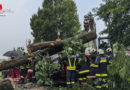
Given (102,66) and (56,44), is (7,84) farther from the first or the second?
(56,44)

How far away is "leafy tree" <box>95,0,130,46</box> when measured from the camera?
1723 cm

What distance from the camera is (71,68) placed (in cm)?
798

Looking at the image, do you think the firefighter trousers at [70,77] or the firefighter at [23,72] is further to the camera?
the firefighter at [23,72]

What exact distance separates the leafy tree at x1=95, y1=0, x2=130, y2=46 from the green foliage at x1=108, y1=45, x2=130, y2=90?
10603mm

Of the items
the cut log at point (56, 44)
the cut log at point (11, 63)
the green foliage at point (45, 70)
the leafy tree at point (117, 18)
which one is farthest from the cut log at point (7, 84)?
the leafy tree at point (117, 18)

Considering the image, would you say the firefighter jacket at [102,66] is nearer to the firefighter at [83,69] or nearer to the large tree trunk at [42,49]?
the firefighter at [83,69]

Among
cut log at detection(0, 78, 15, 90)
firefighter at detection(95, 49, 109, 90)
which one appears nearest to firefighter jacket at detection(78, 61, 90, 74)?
firefighter at detection(95, 49, 109, 90)

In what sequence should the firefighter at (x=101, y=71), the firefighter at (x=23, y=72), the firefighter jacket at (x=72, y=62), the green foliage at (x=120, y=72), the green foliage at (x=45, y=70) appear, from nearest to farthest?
the green foliage at (x=120, y=72), the firefighter at (x=101, y=71), the firefighter jacket at (x=72, y=62), the green foliage at (x=45, y=70), the firefighter at (x=23, y=72)

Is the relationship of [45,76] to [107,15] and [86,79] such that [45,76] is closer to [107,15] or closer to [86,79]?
[86,79]

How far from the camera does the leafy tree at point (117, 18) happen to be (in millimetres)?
17234

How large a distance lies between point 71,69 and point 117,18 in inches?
447

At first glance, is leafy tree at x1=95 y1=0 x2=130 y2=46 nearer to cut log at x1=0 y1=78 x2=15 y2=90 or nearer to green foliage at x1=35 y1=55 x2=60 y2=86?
green foliage at x1=35 y1=55 x2=60 y2=86

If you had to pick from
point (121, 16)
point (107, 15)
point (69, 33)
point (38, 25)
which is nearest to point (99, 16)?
point (107, 15)

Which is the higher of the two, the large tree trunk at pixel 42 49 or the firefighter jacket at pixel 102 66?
the large tree trunk at pixel 42 49
